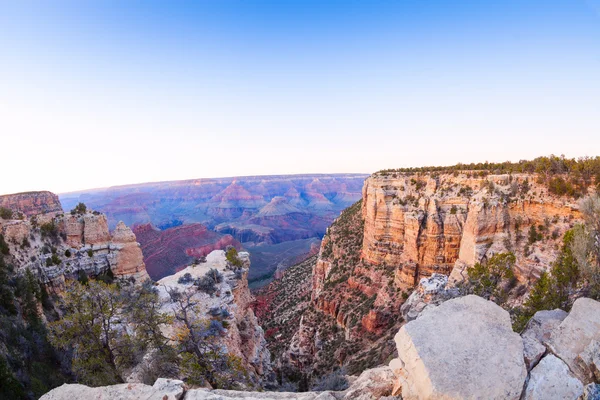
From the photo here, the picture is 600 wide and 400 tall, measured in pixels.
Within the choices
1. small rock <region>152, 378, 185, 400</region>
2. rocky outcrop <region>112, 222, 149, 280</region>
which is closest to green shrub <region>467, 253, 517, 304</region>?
small rock <region>152, 378, 185, 400</region>

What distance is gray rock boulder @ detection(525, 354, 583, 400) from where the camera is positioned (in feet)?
17.4

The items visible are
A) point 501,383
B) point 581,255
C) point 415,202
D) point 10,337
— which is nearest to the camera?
point 501,383

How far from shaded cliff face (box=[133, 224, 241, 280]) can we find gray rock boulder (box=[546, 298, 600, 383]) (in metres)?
87.0

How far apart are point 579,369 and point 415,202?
25.3 meters

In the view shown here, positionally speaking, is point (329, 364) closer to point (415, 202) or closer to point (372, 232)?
point (372, 232)

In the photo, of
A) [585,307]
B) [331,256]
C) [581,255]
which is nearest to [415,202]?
[331,256]

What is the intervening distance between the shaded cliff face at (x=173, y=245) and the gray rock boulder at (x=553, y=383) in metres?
87.2

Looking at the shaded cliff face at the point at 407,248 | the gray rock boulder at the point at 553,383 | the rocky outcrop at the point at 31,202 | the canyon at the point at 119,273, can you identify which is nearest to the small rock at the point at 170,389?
the canyon at the point at 119,273

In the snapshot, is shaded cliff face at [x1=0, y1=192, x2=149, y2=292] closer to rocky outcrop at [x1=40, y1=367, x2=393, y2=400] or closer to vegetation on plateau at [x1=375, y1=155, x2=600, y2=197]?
rocky outcrop at [x1=40, y1=367, x2=393, y2=400]

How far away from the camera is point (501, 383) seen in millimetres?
5301

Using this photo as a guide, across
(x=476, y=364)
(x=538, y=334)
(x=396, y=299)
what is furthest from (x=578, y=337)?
(x=396, y=299)

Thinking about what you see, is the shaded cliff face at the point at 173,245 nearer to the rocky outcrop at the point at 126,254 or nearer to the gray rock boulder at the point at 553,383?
the rocky outcrop at the point at 126,254

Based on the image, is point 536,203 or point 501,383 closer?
point 501,383

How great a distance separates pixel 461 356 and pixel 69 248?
29669mm
